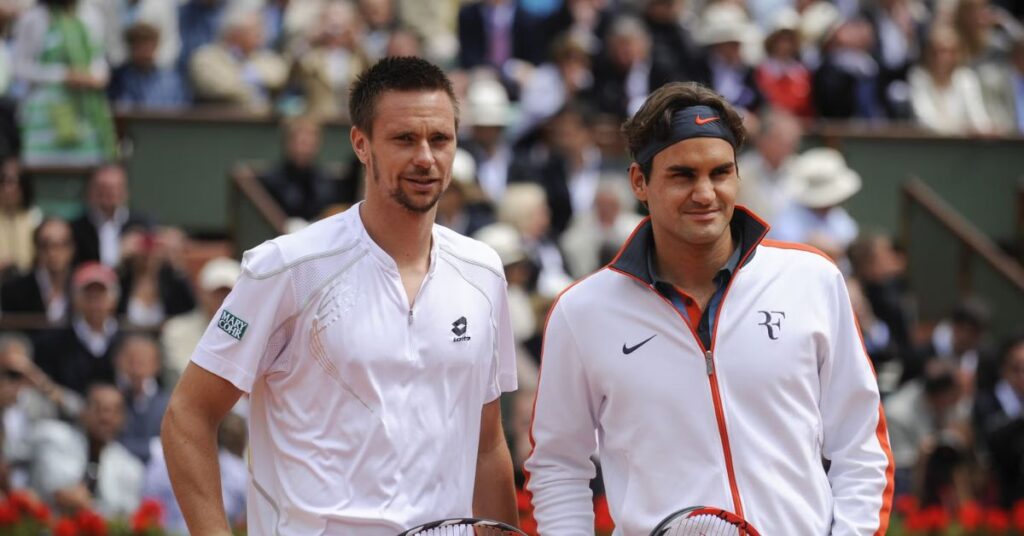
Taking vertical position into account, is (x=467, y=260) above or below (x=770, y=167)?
above

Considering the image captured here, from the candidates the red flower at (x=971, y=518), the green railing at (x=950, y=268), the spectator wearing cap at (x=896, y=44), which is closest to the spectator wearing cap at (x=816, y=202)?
the green railing at (x=950, y=268)

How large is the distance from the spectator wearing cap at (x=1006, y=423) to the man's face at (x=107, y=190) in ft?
20.7

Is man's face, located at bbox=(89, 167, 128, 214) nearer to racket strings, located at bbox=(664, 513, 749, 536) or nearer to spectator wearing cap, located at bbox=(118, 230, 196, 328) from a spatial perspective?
spectator wearing cap, located at bbox=(118, 230, 196, 328)

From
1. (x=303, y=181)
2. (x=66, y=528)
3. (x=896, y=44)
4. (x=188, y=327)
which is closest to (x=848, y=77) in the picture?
(x=896, y=44)

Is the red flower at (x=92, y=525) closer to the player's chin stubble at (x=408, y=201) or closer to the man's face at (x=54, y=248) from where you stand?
the man's face at (x=54, y=248)

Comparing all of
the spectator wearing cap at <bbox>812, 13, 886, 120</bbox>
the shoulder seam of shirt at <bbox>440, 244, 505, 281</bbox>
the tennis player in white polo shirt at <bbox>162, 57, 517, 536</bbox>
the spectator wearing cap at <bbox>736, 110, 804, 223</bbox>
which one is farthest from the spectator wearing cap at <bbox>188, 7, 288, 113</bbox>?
the tennis player in white polo shirt at <bbox>162, 57, 517, 536</bbox>

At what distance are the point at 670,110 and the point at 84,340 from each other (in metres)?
7.31

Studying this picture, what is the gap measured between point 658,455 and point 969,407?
7.77 meters

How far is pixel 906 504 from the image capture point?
10.1m

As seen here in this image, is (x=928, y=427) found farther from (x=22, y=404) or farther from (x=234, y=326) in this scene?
(x=234, y=326)

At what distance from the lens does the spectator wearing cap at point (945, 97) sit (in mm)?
16109

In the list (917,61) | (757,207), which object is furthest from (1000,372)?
(917,61)

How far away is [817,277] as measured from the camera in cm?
503

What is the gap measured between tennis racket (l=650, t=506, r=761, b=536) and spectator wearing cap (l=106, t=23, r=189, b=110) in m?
10.2
